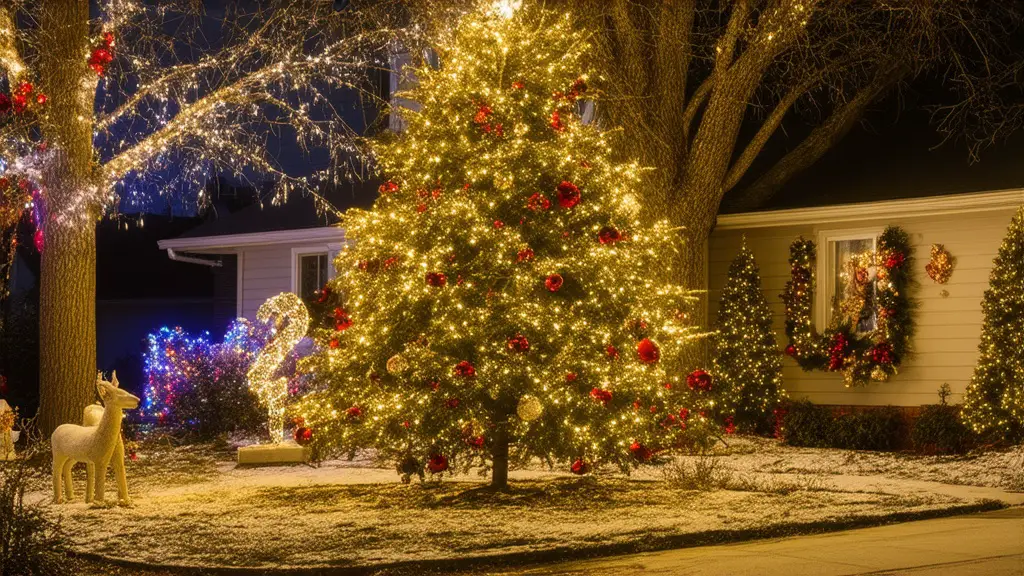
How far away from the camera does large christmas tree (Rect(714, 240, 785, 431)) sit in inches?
735

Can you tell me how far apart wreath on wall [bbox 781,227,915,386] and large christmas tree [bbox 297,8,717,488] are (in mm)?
6181

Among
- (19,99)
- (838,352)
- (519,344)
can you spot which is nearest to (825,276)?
(838,352)

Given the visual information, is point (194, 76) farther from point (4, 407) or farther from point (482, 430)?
point (482, 430)

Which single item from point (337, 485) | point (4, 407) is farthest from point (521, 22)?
point (4, 407)

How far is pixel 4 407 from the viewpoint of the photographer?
15.9 metres

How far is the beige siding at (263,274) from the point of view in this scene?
24.2 m

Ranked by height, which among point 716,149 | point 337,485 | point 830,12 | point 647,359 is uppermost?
point 830,12

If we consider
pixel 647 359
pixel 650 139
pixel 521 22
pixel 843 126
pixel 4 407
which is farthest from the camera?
pixel 843 126

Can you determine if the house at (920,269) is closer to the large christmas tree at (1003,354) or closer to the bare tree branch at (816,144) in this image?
the bare tree branch at (816,144)

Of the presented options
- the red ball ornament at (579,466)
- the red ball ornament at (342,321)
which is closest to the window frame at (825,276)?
the red ball ornament at (579,466)

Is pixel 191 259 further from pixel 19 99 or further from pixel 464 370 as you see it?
pixel 464 370

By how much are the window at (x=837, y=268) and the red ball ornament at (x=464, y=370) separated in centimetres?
900

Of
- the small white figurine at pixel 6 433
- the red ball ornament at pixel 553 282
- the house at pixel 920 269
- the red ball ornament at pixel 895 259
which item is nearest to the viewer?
the red ball ornament at pixel 553 282

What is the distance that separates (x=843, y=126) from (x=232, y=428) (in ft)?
36.1
